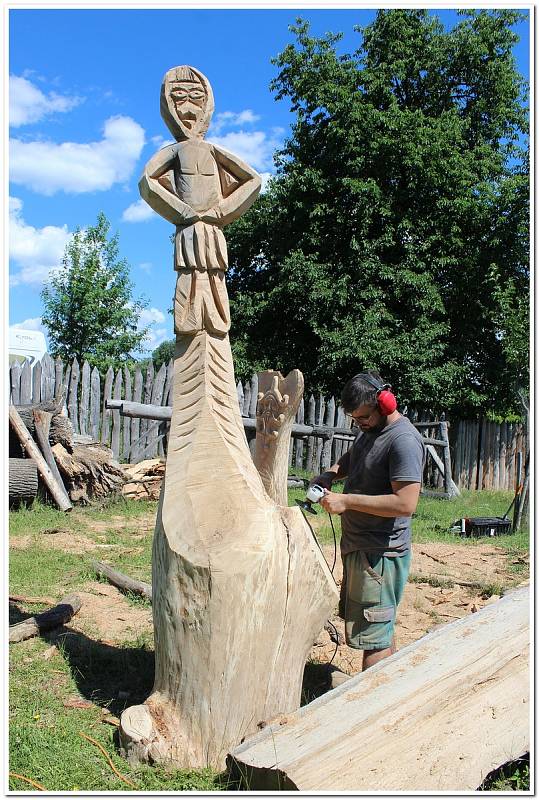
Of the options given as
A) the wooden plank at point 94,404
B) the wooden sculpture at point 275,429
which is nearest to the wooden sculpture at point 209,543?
the wooden sculpture at point 275,429

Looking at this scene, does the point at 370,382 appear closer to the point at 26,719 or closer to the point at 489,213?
the point at 26,719

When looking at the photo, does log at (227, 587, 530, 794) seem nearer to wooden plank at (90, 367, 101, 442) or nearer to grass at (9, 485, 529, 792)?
grass at (9, 485, 529, 792)

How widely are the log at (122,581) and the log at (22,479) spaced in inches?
90.5

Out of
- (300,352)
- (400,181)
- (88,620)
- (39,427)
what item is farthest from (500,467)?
(88,620)

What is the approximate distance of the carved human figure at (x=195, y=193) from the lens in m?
3.07

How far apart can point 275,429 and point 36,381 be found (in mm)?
6795

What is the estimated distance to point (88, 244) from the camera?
54.5 feet

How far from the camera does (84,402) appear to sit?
382 inches

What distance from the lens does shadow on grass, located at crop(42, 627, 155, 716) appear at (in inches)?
131

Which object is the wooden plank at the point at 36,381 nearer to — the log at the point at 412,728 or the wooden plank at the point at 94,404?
the wooden plank at the point at 94,404

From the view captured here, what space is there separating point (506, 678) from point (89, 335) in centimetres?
1492

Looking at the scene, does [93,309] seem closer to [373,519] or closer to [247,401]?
[247,401]

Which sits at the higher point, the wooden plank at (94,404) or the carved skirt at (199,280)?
the carved skirt at (199,280)

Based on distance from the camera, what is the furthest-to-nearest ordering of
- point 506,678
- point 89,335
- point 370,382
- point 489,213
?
point 89,335 → point 489,213 → point 370,382 → point 506,678
